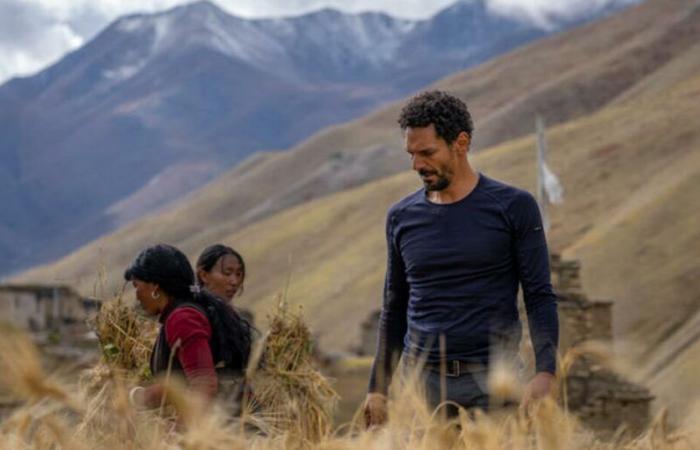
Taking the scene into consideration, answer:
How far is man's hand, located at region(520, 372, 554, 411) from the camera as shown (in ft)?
15.1

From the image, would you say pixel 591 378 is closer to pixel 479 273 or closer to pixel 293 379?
pixel 293 379

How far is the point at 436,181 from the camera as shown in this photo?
17.0ft

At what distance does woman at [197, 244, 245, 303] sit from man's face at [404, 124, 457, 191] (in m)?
1.63

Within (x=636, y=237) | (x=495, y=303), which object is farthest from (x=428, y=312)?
(x=636, y=237)

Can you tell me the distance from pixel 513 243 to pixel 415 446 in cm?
179

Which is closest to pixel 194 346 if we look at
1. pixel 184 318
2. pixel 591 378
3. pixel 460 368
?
pixel 184 318

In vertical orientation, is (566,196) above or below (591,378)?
above

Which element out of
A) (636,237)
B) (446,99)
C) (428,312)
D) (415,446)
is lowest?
(415,446)

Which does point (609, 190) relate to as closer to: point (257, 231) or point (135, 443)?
point (257, 231)

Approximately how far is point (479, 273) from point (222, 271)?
1794 mm

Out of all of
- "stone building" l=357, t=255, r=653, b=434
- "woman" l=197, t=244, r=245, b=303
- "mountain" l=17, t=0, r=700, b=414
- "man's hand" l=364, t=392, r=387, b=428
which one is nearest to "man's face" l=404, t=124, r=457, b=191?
"mountain" l=17, t=0, r=700, b=414

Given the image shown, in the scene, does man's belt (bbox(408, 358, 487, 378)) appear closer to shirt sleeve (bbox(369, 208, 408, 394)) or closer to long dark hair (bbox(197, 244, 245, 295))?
shirt sleeve (bbox(369, 208, 408, 394))

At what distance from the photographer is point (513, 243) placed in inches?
205

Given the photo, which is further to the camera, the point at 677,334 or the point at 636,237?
the point at 636,237
